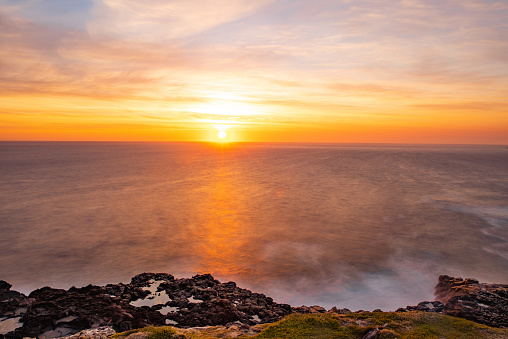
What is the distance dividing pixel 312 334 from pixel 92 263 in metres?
20.4

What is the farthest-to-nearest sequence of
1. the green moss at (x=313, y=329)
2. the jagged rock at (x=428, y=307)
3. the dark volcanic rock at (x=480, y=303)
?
the jagged rock at (x=428, y=307)
the dark volcanic rock at (x=480, y=303)
the green moss at (x=313, y=329)

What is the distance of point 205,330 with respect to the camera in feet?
43.1

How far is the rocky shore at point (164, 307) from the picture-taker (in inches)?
577

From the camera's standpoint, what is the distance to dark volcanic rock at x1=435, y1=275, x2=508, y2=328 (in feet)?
46.6

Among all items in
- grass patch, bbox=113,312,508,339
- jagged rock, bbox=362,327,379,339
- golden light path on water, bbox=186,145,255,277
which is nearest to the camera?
jagged rock, bbox=362,327,379,339

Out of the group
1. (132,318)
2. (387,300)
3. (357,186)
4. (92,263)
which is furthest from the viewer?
(357,186)

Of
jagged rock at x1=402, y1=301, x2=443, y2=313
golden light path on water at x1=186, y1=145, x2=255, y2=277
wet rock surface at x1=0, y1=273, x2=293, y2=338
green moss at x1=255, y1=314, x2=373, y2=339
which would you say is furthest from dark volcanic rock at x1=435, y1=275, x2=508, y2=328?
golden light path on water at x1=186, y1=145, x2=255, y2=277

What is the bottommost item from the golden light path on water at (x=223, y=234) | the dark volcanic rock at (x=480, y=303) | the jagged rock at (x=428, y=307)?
the golden light path on water at (x=223, y=234)

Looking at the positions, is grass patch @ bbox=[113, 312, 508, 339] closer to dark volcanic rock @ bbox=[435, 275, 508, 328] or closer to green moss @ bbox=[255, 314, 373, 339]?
green moss @ bbox=[255, 314, 373, 339]

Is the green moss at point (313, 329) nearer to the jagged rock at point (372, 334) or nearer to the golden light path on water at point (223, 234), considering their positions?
the jagged rock at point (372, 334)

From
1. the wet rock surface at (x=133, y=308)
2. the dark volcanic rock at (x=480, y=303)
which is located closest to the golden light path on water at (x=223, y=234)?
the wet rock surface at (x=133, y=308)

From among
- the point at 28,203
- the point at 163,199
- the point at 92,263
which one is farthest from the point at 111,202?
the point at 92,263

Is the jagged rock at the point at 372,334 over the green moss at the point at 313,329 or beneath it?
over

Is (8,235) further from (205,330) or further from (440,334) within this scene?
(440,334)
